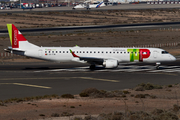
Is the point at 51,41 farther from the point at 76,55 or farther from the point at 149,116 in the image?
the point at 149,116

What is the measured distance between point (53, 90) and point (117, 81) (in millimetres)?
10057

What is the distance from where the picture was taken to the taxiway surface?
121 ft

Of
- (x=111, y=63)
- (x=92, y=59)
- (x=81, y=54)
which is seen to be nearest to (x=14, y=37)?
(x=81, y=54)

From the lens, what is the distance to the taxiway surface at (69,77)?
121ft

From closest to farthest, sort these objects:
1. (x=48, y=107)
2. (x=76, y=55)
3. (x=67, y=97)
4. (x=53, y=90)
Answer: (x=48, y=107) < (x=67, y=97) < (x=53, y=90) < (x=76, y=55)

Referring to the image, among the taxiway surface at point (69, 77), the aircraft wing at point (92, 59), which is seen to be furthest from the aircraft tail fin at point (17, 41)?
the aircraft wing at point (92, 59)

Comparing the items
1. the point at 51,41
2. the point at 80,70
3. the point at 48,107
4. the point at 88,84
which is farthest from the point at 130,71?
the point at 51,41

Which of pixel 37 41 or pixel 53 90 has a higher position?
pixel 37 41

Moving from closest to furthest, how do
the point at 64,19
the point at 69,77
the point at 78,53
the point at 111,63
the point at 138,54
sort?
the point at 69,77, the point at 111,63, the point at 78,53, the point at 138,54, the point at 64,19

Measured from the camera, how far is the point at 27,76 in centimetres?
4556

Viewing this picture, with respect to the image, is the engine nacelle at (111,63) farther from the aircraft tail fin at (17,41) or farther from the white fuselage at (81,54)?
the aircraft tail fin at (17,41)

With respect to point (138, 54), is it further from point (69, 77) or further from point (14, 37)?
point (14, 37)

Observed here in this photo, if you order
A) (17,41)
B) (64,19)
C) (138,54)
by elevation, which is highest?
(64,19)

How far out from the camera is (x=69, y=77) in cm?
4525
